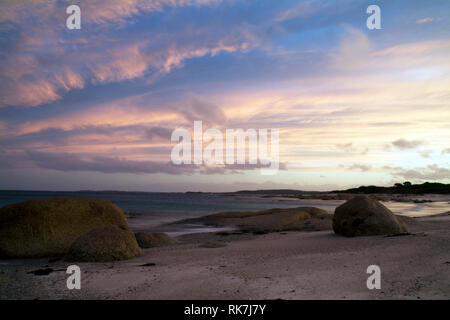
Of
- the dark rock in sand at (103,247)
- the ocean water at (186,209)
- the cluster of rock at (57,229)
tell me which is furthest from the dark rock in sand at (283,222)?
the dark rock in sand at (103,247)

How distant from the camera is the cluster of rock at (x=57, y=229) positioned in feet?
33.5

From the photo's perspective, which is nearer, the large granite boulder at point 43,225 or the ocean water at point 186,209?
the large granite boulder at point 43,225

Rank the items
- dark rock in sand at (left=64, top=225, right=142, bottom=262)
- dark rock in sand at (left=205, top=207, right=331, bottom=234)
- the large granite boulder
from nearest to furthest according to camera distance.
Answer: dark rock in sand at (left=64, top=225, right=142, bottom=262), the large granite boulder, dark rock in sand at (left=205, top=207, right=331, bottom=234)

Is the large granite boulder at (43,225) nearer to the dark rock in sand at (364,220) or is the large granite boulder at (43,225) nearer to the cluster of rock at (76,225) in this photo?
the cluster of rock at (76,225)

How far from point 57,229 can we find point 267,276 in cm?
892

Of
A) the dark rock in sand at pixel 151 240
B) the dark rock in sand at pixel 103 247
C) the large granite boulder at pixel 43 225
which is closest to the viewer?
the dark rock in sand at pixel 103 247

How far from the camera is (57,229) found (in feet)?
40.6

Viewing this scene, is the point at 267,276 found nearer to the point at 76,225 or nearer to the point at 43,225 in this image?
the point at 76,225

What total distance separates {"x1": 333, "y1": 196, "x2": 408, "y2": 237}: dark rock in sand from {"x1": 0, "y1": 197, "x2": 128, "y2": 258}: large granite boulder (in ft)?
29.9

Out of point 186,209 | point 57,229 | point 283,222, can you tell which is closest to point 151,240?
point 57,229

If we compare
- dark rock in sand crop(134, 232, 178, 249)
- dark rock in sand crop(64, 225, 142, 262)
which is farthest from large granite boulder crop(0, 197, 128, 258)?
dark rock in sand crop(64, 225, 142, 262)

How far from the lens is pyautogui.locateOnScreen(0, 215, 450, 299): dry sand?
565 cm

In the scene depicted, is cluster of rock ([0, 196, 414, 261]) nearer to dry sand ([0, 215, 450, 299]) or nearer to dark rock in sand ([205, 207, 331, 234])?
dry sand ([0, 215, 450, 299])
